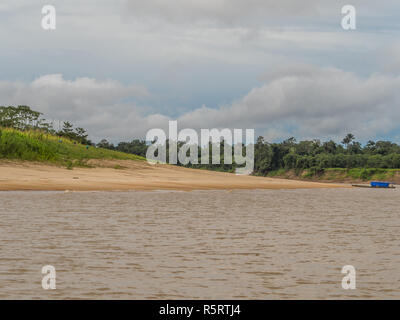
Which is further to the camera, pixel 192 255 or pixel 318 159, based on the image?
pixel 318 159

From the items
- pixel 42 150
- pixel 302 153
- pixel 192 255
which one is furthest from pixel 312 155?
pixel 192 255

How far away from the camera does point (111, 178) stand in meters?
42.4

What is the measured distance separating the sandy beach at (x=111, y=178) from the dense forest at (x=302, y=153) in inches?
1640

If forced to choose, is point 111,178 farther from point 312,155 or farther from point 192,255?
point 312,155

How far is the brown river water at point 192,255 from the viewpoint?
8773mm

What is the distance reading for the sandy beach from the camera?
3422cm

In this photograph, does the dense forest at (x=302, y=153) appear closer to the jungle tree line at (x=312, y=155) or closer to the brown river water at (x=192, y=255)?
the jungle tree line at (x=312, y=155)

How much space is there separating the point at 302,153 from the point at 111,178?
116 m

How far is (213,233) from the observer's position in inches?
620

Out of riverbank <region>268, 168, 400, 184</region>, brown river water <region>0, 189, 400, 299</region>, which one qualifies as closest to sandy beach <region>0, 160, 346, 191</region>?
brown river water <region>0, 189, 400, 299</region>

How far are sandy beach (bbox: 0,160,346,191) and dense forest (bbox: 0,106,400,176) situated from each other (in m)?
41.7

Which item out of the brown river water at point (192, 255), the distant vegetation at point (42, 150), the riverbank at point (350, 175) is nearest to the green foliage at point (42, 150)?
the distant vegetation at point (42, 150)
